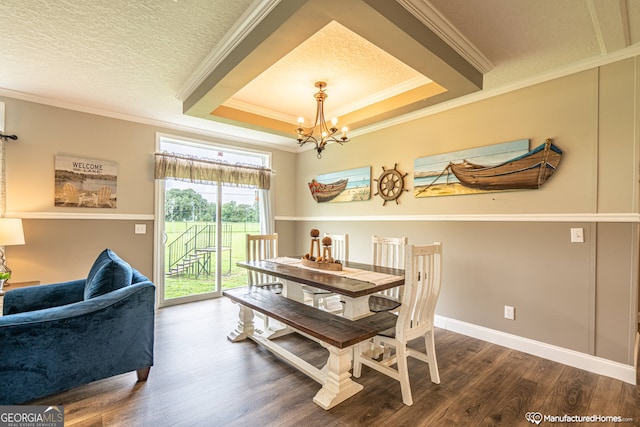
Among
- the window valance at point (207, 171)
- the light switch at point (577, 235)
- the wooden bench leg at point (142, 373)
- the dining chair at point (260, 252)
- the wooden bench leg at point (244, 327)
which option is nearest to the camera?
the wooden bench leg at point (142, 373)

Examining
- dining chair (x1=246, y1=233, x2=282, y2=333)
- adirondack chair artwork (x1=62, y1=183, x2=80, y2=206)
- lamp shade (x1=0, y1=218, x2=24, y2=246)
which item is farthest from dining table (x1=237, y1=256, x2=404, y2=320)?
adirondack chair artwork (x1=62, y1=183, x2=80, y2=206)

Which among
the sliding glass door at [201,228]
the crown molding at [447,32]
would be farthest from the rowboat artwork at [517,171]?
the sliding glass door at [201,228]

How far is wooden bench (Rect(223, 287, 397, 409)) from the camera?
1.90 metres

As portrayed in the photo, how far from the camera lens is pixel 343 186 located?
439 centimetres

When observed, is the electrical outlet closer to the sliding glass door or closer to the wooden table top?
the wooden table top

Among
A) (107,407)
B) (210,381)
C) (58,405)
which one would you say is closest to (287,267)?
(210,381)

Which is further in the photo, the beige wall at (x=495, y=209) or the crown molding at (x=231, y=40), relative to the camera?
the beige wall at (x=495, y=209)

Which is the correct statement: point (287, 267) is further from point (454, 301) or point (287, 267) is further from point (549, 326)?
point (549, 326)

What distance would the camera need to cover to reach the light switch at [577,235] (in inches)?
94.7

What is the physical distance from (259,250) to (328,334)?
69.7 inches

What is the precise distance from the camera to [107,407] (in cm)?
188

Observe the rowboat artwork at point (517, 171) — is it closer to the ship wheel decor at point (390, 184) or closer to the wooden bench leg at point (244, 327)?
the ship wheel decor at point (390, 184)

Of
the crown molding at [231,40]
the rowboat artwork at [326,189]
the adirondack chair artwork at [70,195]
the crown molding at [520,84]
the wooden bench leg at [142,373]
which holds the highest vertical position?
the crown molding at [231,40]

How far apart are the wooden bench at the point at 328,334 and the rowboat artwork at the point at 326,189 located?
2219 millimetres
